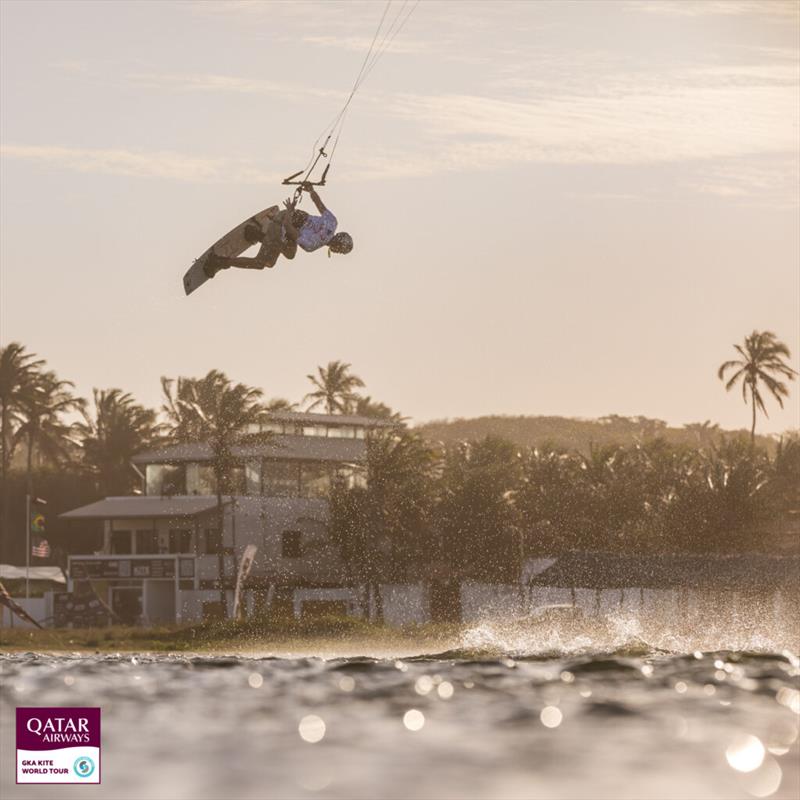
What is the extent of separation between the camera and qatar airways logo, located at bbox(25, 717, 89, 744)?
1927 cm

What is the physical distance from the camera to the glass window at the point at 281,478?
100 metres

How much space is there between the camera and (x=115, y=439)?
137 metres

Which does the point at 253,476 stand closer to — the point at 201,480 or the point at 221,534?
the point at 201,480

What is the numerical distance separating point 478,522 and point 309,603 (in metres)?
11.1

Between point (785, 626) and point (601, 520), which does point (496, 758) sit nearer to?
point (785, 626)

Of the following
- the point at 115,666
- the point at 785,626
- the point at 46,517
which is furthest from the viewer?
the point at 46,517

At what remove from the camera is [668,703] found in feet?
86.3

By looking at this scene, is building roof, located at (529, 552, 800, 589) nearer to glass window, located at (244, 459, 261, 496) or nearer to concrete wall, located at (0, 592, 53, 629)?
glass window, located at (244, 459, 261, 496)

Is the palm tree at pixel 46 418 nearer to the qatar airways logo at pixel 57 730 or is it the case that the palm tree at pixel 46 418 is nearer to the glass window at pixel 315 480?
the glass window at pixel 315 480

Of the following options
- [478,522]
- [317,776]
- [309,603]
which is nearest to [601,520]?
[478,522]

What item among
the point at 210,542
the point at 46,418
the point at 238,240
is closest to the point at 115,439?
the point at 46,418

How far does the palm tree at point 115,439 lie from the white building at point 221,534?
27.6 m

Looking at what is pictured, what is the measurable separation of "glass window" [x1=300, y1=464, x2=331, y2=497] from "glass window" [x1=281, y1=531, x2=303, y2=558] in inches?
139

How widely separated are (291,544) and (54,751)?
79.2 meters
